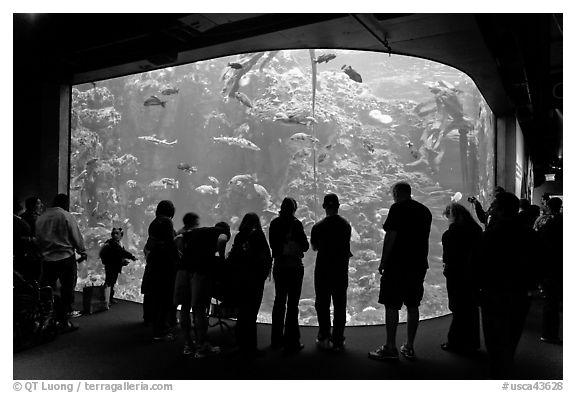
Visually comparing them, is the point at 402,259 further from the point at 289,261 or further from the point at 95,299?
the point at 95,299

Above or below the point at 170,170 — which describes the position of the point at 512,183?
below

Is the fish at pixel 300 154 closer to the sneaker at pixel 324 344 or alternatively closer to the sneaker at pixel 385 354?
the sneaker at pixel 324 344

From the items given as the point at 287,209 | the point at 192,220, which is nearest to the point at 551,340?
the point at 287,209

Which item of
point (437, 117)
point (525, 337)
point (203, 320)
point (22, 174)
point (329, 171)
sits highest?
point (437, 117)

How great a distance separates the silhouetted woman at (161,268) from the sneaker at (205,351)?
2.04 feet

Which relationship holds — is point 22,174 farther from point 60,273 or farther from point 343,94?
point 343,94

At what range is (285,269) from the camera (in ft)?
13.1

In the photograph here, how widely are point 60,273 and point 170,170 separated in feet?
72.1

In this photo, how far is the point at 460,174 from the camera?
24.1 m

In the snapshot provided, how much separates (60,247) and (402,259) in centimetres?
357

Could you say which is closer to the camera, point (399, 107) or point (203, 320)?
point (203, 320)

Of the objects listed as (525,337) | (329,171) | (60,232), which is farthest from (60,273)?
(329,171)

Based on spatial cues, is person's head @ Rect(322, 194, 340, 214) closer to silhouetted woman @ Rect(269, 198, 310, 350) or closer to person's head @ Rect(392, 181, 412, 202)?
silhouetted woman @ Rect(269, 198, 310, 350)

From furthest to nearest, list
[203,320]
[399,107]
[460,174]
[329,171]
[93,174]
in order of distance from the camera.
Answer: [399,107]
[460,174]
[329,171]
[93,174]
[203,320]
